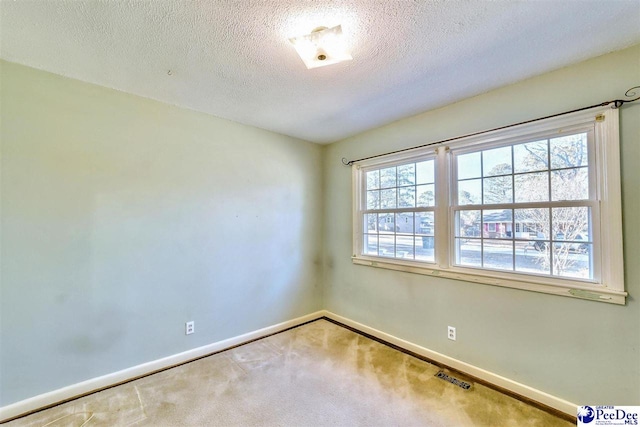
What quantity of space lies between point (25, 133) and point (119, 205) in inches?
28.1

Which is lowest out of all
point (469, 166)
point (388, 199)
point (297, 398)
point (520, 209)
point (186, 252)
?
point (297, 398)

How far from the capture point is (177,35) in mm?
1564

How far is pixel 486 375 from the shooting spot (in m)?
2.17

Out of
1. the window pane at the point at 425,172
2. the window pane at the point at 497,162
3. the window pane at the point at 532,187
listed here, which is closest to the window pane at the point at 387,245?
the window pane at the point at 425,172

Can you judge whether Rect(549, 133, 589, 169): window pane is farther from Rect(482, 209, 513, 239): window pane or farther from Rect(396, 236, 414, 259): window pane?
Rect(396, 236, 414, 259): window pane

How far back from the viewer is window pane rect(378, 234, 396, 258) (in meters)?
3.01

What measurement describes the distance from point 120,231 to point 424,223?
9.03 ft

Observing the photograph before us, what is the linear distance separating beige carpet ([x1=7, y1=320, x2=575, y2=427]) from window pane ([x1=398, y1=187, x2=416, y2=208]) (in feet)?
4.97

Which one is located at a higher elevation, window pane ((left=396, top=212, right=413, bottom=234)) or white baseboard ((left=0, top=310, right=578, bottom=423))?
window pane ((left=396, top=212, right=413, bottom=234))

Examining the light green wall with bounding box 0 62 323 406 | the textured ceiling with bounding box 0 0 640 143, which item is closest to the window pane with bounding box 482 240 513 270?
the textured ceiling with bounding box 0 0 640 143

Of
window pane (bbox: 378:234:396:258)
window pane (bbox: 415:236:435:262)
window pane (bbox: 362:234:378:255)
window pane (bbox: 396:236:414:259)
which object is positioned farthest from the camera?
window pane (bbox: 362:234:378:255)

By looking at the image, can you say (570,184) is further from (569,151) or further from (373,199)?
(373,199)

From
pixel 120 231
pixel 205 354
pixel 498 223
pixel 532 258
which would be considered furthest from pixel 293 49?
pixel 205 354

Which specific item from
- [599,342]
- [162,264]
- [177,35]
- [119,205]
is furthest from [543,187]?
[119,205]
